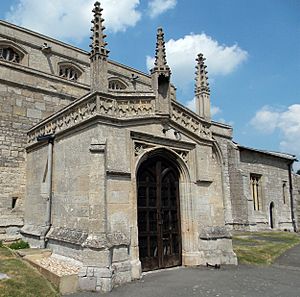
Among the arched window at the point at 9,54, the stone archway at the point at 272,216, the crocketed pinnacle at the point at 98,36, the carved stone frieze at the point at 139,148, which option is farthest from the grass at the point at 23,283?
the stone archway at the point at 272,216

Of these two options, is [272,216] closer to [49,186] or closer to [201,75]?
[201,75]

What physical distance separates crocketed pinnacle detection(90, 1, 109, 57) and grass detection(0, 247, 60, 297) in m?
5.82

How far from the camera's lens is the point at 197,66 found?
1188cm

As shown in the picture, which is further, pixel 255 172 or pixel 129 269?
pixel 255 172

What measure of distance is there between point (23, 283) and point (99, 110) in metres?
4.43

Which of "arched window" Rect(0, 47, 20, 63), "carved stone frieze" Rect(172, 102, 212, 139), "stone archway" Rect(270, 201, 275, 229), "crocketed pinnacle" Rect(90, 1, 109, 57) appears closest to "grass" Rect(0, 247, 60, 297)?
"crocketed pinnacle" Rect(90, 1, 109, 57)

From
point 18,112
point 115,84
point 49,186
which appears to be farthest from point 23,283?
point 115,84

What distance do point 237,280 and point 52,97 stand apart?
1043 centimetres

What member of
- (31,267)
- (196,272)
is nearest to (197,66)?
(196,272)

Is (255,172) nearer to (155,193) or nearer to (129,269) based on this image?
(155,193)

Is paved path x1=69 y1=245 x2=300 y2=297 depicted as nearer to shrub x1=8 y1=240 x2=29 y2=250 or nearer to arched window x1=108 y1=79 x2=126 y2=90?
shrub x1=8 y1=240 x2=29 y2=250

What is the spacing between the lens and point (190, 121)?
10984mm

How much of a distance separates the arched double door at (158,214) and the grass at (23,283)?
280cm

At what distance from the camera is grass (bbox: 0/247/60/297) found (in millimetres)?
6723
